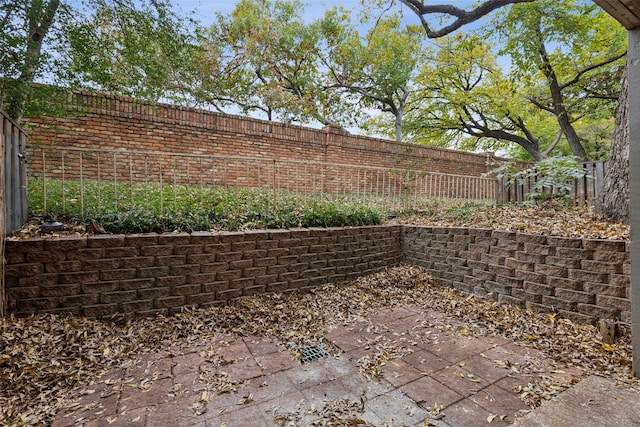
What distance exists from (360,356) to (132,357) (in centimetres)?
174

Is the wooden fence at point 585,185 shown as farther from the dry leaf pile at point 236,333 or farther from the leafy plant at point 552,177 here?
the dry leaf pile at point 236,333

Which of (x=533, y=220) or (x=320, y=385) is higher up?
(x=533, y=220)

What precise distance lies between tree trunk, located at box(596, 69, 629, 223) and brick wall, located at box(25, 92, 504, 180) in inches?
145

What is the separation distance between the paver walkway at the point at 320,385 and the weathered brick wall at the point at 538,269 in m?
0.77

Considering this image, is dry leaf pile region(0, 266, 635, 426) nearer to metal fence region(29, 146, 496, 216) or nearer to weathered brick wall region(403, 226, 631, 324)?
weathered brick wall region(403, 226, 631, 324)

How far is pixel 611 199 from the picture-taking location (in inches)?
128

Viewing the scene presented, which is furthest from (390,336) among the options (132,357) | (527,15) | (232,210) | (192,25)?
(527,15)

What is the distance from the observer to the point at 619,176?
3166mm

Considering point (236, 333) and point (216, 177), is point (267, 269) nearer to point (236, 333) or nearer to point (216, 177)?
point (236, 333)

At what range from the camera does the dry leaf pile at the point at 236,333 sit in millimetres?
1877

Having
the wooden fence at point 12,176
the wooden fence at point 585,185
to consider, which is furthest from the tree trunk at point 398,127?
the wooden fence at point 12,176

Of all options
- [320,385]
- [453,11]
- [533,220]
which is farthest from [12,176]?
[533,220]

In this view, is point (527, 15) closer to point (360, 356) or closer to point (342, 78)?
point (342, 78)

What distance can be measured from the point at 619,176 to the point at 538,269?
1346 mm
